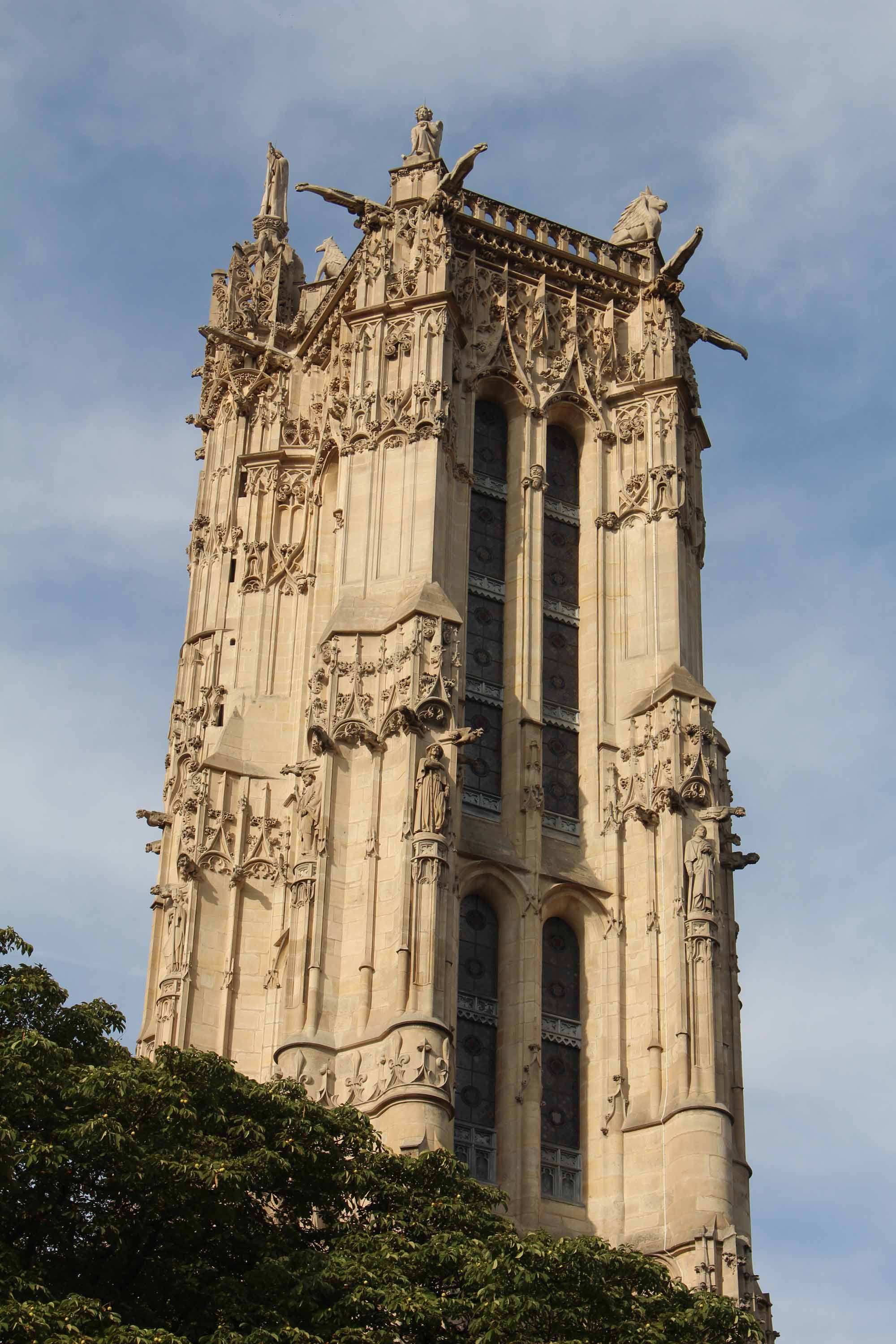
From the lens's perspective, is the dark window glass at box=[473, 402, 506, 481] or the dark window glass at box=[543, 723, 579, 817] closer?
the dark window glass at box=[543, 723, 579, 817]

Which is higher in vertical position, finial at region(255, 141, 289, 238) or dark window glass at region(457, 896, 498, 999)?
finial at region(255, 141, 289, 238)

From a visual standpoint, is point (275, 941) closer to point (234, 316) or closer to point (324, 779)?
point (324, 779)

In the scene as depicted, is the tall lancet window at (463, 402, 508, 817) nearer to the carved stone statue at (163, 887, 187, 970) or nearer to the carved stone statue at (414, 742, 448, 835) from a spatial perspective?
the carved stone statue at (414, 742, 448, 835)

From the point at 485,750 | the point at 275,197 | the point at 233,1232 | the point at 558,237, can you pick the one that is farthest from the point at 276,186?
the point at 233,1232

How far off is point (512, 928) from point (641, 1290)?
1302 cm

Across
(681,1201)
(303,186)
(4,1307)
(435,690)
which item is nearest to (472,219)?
(303,186)

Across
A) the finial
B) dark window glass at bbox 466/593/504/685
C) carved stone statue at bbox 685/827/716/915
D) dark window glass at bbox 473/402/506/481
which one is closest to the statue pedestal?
the finial

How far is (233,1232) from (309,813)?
44.1 feet

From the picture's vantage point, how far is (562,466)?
48.0m

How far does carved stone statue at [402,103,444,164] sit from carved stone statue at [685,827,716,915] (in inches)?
645

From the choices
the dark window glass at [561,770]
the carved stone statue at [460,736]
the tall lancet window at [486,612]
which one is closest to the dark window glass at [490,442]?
the tall lancet window at [486,612]

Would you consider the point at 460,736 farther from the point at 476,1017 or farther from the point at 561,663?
the point at 561,663

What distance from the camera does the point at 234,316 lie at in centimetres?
5309

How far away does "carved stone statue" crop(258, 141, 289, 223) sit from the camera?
56.7 meters
